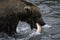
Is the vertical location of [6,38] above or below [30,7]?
below

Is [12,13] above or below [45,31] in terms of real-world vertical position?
above

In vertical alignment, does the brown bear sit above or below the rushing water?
above

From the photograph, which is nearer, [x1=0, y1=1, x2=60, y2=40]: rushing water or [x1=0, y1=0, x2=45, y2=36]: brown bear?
[x1=0, y1=0, x2=45, y2=36]: brown bear

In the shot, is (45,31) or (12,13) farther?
(45,31)

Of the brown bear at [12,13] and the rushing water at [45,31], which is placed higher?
the brown bear at [12,13]

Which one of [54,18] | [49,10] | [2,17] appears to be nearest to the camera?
[2,17]

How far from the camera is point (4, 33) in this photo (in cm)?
1172

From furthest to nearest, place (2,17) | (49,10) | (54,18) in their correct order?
(49,10)
(54,18)
(2,17)

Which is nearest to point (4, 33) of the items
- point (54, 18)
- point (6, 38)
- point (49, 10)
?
point (6, 38)

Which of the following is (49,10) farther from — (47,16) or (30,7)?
(30,7)

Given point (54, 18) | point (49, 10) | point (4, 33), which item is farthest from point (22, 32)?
point (49, 10)

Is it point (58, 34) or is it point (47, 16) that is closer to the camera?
point (58, 34)

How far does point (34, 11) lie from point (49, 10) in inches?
129

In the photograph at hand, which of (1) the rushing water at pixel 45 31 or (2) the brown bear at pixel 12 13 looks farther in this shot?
(1) the rushing water at pixel 45 31
